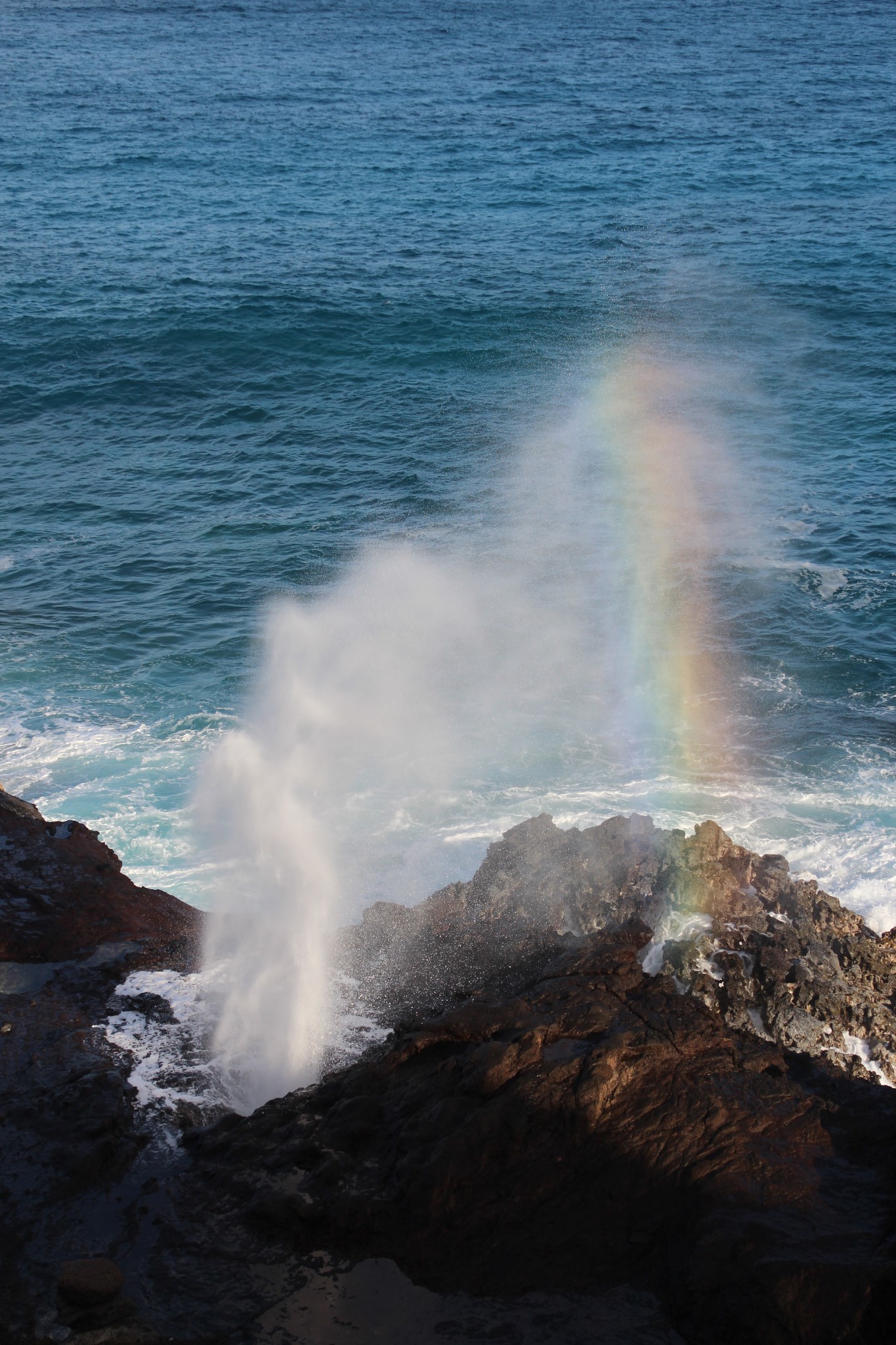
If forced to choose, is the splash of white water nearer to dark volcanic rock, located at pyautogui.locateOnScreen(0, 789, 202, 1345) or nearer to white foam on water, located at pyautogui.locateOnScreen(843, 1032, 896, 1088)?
dark volcanic rock, located at pyautogui.locateOnScreen(0, 789, 202, 1345)

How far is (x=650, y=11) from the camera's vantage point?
3755 inches

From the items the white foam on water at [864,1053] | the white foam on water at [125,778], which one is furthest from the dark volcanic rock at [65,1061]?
the white foam on water at [864,1053]

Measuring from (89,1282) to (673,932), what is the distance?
7467mm

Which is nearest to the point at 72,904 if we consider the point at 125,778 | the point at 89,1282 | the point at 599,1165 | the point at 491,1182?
the point at 89,1282

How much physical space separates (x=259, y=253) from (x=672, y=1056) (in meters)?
43.3

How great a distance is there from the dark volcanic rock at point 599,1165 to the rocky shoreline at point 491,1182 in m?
0.02

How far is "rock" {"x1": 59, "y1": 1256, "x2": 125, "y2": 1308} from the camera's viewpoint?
24.5 feet

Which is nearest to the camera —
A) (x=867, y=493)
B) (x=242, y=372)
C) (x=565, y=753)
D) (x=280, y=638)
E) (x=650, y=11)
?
(x=565, y=753)

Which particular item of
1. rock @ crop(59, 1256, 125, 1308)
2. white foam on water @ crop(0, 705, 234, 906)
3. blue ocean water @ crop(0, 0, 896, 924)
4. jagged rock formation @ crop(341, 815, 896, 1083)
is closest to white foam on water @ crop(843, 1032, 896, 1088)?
jagged rock formation @ crop(341, 815, 896, 1083)

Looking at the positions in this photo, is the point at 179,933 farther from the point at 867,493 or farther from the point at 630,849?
the point at 867,493

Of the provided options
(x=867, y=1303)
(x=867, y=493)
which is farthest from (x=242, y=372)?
(x=867, y=1303)

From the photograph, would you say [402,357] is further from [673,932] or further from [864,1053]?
[864,1053]

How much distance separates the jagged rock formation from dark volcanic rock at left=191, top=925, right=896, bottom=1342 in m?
2.13

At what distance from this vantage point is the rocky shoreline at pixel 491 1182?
7.23m
